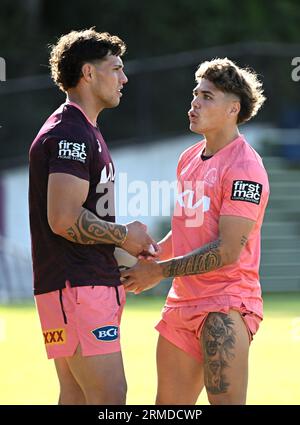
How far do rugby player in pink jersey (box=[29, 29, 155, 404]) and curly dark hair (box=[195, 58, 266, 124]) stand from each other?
0.54m

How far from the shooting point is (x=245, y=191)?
587 centimetres

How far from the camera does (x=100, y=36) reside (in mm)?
5906

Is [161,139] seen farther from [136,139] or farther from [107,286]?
[107,286]

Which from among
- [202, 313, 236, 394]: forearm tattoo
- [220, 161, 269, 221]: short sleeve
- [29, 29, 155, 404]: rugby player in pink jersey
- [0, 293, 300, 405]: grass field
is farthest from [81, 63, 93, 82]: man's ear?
[0, 293, 300, 405]: grass field

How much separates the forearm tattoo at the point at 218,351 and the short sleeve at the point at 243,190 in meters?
0.58

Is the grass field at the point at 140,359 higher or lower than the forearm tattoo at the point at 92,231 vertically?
lower

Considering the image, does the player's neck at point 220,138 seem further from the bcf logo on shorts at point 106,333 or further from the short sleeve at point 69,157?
the bcf logo on shorts at point 106,333

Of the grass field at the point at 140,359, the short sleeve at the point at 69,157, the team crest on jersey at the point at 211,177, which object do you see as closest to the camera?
the short sleeve at the point at 69,157

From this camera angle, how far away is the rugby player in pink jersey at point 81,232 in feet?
18.3

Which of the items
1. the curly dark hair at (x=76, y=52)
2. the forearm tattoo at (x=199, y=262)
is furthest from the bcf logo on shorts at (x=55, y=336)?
the curly dark hair at (x=76, y=52)

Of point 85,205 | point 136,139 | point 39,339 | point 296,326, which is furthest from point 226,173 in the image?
point 136,139

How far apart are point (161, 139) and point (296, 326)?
9.08m

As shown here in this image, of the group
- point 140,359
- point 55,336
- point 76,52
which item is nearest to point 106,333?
point 55,336

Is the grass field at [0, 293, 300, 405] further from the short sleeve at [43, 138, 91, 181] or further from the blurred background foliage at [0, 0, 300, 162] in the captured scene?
the blurred background foliage at [0, 0, 300, 162]
